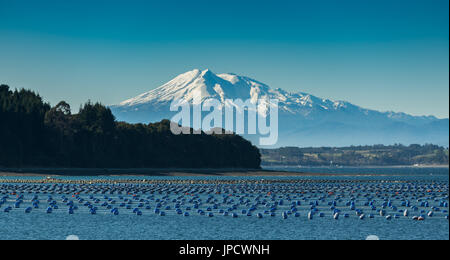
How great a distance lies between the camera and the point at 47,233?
62406mm

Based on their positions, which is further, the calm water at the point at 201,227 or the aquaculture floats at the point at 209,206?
the aquaculture floats at the point at 209,206

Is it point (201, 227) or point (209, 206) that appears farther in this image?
point (209, 206)

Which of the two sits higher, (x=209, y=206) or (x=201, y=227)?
(x=209, y=206)

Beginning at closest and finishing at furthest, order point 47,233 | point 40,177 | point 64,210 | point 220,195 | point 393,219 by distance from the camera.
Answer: point 47,233, point 393,219, point 64,210, point 220,195, point 40,177

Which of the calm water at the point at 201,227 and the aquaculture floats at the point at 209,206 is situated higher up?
the aquaculture floats at the point at 209,206

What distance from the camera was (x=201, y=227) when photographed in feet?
228

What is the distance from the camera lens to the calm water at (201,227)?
6275 centimetres

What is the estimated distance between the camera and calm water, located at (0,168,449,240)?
62.8 meters

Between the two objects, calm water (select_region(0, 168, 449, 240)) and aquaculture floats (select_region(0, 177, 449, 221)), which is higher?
aquaculture floats (select_region(0, 177, 449, 221))

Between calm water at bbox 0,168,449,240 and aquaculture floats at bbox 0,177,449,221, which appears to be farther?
aquaculture floats at bbox 0,177,449,221
